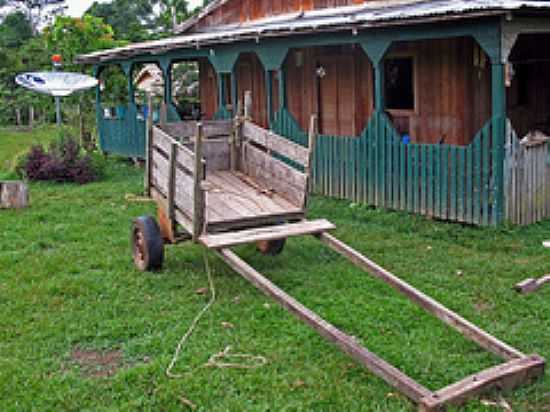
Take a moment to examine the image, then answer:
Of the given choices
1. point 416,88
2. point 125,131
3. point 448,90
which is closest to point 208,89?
point 125,131

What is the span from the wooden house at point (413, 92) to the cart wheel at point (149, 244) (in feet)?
9.10

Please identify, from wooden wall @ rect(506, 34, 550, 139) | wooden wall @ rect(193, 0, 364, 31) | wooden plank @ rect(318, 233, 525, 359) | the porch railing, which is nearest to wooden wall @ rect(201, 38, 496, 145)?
wooden wall @ rect(193, 0, 364, 31)

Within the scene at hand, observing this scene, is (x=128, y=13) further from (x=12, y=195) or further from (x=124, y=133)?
(x=12, y=195)

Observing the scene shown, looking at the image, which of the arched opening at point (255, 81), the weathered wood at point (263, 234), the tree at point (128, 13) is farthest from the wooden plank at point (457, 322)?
the tree at point (128, 13)

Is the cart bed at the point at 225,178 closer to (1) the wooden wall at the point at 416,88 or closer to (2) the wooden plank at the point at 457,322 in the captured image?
(2) the wooden plank at the point at 457,322

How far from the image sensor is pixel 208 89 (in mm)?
18656

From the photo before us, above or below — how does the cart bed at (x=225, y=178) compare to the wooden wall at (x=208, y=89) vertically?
below

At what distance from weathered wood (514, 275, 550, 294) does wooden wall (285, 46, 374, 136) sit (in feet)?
21.3

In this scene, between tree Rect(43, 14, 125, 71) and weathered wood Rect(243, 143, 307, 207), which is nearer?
weathered wood Rect(243, 143, 307, 207)

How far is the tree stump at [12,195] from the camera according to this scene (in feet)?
40.4

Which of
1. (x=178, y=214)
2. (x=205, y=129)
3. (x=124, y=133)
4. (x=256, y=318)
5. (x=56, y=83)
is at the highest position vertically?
(x=56, y=83)

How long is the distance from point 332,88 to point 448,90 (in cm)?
300

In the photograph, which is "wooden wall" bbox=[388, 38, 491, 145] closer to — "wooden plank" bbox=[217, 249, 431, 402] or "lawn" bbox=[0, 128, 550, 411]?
"lawn" bbox=[0, 128, 550, 411]

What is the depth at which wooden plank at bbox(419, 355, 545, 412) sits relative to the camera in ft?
14.3
